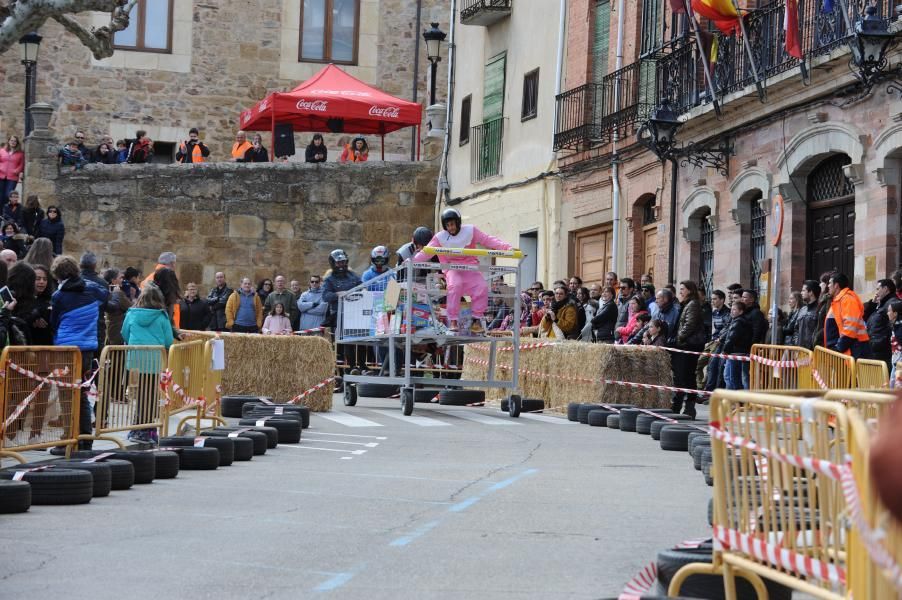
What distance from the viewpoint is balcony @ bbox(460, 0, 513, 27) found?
34.3m

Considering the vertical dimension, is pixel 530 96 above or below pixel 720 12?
above

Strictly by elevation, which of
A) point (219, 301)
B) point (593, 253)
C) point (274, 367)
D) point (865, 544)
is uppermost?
point (593, 253)

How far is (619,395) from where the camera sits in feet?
66.3

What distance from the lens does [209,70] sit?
42750 millimetres

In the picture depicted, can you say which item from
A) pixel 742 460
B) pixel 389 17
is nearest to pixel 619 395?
pixel 742 460

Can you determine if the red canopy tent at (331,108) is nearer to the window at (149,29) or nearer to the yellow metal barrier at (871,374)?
the window at (149,29)

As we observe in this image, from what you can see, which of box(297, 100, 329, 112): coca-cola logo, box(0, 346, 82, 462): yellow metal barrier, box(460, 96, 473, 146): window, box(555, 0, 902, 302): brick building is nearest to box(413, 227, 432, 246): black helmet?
box(555, 0, 902, 302): brick building

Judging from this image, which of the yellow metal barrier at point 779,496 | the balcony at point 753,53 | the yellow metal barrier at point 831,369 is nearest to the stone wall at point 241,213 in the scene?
the balcony at point 753,53

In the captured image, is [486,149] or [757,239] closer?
[757,239]

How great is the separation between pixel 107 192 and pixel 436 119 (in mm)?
7507

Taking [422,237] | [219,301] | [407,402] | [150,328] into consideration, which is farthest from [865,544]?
[219,301]

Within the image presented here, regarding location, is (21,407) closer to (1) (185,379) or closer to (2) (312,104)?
(1) (185,379)

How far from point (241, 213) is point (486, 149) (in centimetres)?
546

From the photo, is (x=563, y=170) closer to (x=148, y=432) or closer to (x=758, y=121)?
(x=758, y=121)
